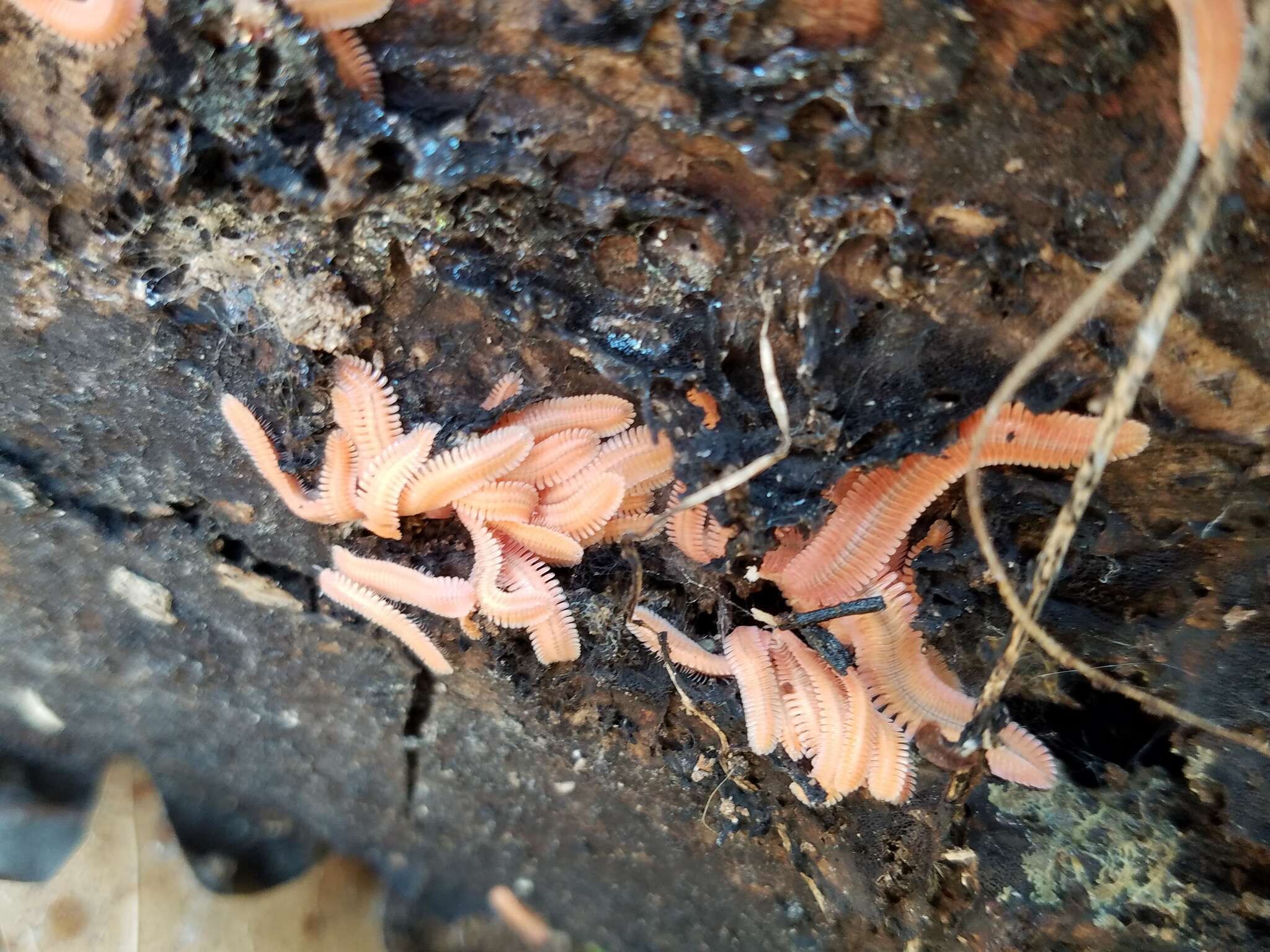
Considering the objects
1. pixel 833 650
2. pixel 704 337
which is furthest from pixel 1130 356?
pixel 833 650

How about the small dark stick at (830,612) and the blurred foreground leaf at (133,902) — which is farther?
the blurred foreground leaf at (133,902)

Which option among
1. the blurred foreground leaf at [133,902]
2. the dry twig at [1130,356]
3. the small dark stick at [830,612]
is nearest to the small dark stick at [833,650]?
the small dark stick at [830,612]

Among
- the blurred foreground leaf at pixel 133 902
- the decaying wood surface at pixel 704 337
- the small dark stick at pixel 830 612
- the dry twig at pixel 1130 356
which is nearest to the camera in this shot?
the dry twig at pixel 1130 356

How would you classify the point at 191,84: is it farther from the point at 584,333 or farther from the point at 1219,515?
the point at 1219,515

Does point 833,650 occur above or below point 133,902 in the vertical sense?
above

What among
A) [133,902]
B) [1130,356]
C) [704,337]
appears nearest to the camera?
[1130,356]

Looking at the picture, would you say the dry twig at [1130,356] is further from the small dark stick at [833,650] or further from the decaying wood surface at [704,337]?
the small dark stick at [833,650]

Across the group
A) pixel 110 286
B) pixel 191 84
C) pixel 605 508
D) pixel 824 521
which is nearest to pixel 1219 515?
pixel 824 521

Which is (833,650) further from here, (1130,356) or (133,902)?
(133,902)
